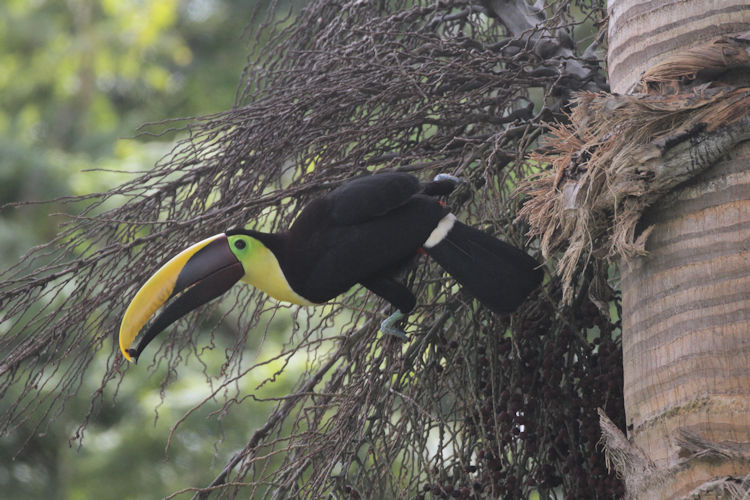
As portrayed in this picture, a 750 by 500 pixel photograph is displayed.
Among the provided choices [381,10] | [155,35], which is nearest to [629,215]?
[381,10]

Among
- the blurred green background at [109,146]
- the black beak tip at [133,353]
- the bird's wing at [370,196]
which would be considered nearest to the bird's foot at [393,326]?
the bird's wing at [370,196]

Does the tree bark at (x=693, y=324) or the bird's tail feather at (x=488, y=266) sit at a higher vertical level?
the bird's tail feather at (x=488, y=266)

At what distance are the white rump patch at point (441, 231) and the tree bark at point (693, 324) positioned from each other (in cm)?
62

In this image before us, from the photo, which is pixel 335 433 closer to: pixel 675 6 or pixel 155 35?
pixel 675 6

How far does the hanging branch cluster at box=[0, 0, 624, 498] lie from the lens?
220cm

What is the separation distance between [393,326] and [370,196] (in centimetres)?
34

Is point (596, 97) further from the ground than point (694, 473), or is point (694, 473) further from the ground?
point (596, 97)

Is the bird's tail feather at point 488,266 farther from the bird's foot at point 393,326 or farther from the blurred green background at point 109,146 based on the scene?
the blurred green background at point 109,146

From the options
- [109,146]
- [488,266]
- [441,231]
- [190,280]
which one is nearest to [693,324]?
[488,266]

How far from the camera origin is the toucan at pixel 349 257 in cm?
230

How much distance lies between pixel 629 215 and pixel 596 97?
23cm

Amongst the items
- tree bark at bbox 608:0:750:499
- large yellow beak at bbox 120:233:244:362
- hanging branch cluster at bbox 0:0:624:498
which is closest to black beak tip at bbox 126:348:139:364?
large yellow beak at bbox 120:233:244:362

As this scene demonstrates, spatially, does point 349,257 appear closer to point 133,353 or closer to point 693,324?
point 133,353

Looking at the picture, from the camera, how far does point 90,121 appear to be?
30.7ft
